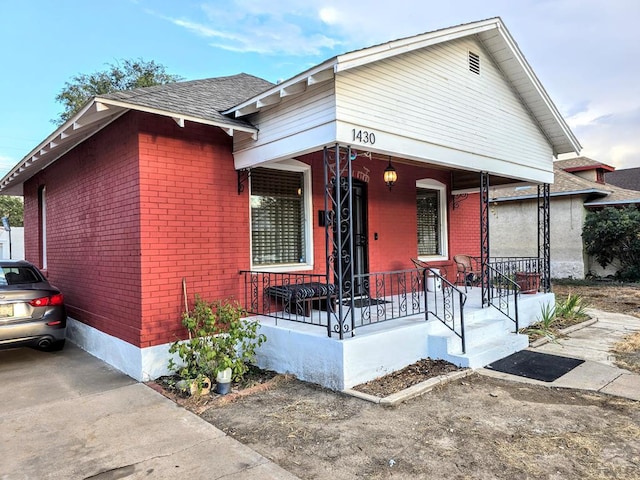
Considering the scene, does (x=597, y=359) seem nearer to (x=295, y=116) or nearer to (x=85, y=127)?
(x=295, y=116)

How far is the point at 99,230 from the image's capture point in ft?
21.4

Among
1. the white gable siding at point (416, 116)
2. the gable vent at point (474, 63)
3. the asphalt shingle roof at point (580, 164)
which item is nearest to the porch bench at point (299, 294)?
the white gable siding at point (416, 116)

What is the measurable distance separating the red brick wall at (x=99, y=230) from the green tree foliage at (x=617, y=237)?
15940mm

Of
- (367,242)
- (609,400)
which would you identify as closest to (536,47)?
(367,242)

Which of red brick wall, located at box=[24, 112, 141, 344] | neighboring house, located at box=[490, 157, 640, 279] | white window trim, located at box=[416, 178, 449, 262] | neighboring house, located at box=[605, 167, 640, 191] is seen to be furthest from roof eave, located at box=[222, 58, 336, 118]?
neighboring house, located at box=[605, 167, 640, 191]

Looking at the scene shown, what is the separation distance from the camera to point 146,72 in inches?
1026

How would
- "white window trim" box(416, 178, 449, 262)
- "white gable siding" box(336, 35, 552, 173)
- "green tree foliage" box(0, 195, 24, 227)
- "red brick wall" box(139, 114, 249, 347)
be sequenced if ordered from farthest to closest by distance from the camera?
"green tree foliage" box(0, 195, 24, 227) < "white window trim" box(416, 178, 449, 262) < "red brick wall" box(139, 114, 249, 347) < "white gable siding" box(336, 35, 552, 173)

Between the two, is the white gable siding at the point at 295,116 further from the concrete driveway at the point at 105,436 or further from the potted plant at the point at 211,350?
the concrete driveway at the point at 105,436

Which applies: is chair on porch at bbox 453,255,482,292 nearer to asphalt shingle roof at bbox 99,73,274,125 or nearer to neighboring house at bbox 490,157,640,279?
asphalt shingle roof at bbox 99,73,274,125

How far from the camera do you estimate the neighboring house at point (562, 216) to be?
1619 centimetres

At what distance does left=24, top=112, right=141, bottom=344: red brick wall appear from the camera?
557 centimetres

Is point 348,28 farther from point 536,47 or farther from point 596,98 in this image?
point 596,98

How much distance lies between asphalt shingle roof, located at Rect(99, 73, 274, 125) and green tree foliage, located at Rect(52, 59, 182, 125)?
20279 millimetres

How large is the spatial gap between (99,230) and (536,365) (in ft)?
22.0
